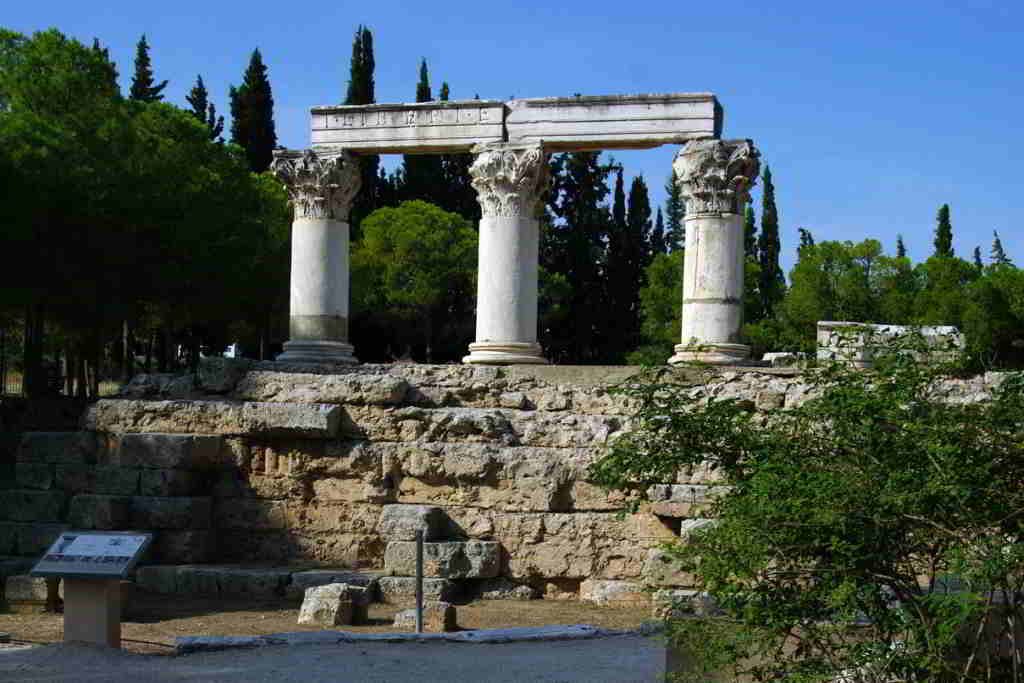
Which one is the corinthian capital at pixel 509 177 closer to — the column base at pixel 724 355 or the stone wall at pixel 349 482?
the column base at pixel 724 355

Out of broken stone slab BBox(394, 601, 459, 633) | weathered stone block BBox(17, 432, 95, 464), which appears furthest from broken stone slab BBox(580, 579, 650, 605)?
weathered stone block BBox(17, 432, 95, 464)

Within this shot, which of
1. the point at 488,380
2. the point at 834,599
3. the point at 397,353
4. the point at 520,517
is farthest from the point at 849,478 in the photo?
the point at 397,353

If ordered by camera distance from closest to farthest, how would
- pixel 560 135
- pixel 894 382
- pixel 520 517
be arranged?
pixel 894 382, pixel 520 517, pixel 560 135

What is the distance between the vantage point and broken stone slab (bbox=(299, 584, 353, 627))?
1160 centimetres

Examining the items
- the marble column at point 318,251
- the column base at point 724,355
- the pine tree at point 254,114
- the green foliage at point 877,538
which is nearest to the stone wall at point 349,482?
the column base at point 724,355

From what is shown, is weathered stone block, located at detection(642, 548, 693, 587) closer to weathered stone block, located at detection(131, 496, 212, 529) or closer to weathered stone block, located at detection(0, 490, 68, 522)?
weathered stone block, located at detection(131, 496, 212, 529)

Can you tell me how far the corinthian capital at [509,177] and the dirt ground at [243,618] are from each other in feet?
24.6

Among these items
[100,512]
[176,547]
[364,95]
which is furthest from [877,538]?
[364,95]

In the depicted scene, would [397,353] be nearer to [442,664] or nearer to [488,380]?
[488,380]

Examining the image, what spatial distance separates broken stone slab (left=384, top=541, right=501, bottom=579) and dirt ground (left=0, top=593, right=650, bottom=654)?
1.14ft

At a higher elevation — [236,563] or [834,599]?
[834,599]

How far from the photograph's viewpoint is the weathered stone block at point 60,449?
577 inches

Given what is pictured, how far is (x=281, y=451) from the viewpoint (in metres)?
14.4

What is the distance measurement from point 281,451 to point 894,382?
29.4 feet
